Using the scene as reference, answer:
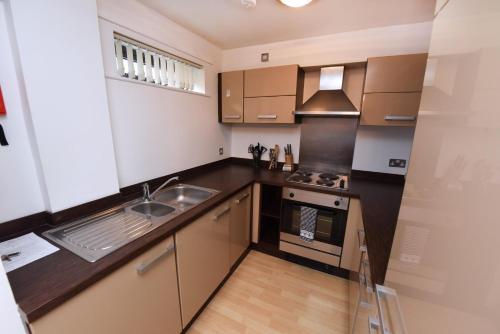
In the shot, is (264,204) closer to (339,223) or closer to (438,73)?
(339,223)

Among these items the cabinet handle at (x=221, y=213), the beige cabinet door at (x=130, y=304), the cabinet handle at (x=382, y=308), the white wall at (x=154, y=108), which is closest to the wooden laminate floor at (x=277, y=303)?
the beige cabinet door at (x=130, y=304)

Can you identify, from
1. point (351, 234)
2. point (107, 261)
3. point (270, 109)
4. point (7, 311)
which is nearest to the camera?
point (7, 311)

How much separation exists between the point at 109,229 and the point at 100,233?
46 millimetres

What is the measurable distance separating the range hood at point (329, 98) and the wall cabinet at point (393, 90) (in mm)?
182

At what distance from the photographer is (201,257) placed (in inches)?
57.0

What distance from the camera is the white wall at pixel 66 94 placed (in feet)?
3.26

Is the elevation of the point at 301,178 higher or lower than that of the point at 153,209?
higher

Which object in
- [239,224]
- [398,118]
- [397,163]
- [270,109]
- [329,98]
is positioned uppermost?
[329,98]

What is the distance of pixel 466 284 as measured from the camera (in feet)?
1.03

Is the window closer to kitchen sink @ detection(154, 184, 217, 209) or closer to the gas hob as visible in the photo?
kitchen sink @ detection(154, 184, 217, 209)

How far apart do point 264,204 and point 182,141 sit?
112 cm

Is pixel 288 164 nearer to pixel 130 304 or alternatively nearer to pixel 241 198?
pixel 241 198

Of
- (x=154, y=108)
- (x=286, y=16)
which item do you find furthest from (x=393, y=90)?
(x=154, y=108)

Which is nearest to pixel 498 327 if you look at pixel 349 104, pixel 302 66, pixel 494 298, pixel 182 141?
pixel 494 298
